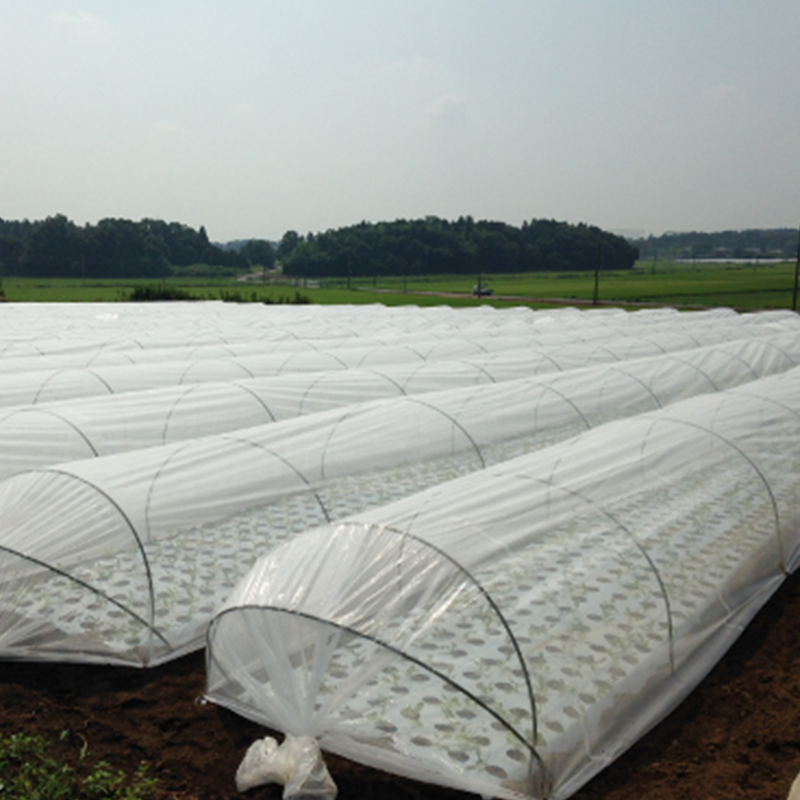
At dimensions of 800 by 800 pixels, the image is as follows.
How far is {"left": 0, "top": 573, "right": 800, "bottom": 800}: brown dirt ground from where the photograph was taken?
6.33 m

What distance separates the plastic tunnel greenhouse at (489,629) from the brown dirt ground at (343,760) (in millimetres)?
166

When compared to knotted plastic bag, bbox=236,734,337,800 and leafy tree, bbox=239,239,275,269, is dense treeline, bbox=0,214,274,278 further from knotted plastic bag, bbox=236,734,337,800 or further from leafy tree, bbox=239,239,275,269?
knotted plastic bag, bbox=236,734,337,800

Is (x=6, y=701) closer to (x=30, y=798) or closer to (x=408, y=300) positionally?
(x=30, y=798)

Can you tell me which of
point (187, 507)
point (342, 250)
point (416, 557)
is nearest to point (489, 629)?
point (416, 557)

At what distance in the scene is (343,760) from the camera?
6723mm

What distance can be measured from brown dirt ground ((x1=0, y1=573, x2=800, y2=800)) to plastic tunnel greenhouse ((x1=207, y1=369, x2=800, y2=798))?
0.17 metres

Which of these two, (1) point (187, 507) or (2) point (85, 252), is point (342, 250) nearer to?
(2) point (85, 252)

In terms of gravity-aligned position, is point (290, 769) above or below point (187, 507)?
below

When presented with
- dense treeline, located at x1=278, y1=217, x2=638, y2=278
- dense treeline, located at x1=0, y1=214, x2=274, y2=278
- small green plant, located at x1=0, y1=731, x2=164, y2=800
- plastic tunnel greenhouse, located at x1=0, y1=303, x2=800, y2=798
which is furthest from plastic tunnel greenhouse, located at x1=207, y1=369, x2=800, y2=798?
dense treeline, located at x1=0, y1=214, x2=274, y2=278

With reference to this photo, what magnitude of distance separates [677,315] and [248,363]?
28467mm

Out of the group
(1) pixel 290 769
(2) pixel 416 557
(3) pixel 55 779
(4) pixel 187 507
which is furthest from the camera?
(4) pixel 187 507

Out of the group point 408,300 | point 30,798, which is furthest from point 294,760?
point 408,300

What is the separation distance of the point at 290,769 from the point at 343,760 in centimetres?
60

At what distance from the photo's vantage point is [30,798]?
18.4ft
